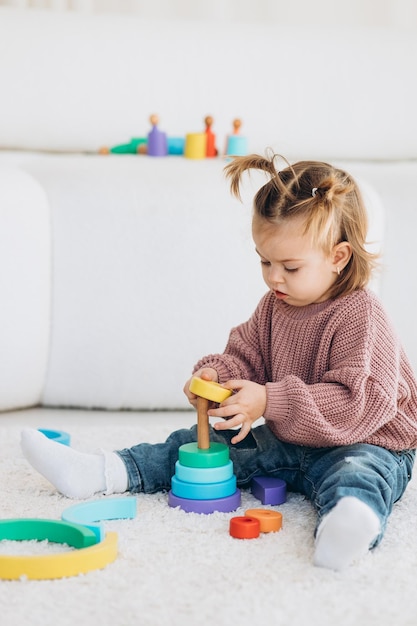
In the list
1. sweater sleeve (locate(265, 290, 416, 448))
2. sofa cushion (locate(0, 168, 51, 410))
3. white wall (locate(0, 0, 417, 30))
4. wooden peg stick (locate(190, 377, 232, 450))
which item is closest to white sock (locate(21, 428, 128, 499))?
wooden peg stick (locate(190, 377, 232, 450))

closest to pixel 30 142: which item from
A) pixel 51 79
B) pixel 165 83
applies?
pixel 51 79

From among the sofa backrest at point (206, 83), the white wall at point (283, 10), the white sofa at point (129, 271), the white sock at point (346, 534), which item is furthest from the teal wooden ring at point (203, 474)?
the white wall at point (283, 10)

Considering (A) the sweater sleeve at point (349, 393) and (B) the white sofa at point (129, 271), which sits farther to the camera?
(B) the white sofa at point (129, 271)

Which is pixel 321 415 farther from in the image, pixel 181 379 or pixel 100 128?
pixel 100 128

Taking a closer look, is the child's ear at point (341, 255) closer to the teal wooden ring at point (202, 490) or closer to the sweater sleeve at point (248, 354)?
the sweater sleeve at point (248, 354)

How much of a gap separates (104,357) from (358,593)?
87 centimetres

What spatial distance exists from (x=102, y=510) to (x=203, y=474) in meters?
0.13

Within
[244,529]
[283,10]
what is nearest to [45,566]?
[244,529]

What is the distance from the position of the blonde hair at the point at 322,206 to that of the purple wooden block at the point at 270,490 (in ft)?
0.86

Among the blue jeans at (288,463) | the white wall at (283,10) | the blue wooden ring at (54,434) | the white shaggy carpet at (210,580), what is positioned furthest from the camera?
the white wall at (283,10)

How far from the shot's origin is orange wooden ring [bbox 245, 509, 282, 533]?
3.52ft

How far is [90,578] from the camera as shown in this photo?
0.91 m

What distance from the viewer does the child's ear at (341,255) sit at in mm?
1187

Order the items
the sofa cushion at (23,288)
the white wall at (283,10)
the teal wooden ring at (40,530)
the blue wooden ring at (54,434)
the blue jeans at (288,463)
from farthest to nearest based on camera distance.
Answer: the white wall at (283,10), the sofa cushion at (23,288), the blue wooden ring at (54,434), the blue jeans at (288,463), the teal wooden ring at (40,530)
